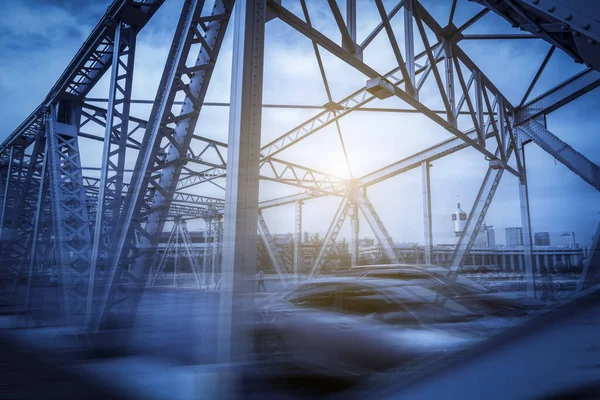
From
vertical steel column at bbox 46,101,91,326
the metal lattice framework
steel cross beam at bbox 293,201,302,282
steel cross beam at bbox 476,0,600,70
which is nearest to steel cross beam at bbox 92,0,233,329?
the metal lattice framework

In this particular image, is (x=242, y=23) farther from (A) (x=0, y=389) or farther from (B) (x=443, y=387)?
(A) (x=0, y=389)

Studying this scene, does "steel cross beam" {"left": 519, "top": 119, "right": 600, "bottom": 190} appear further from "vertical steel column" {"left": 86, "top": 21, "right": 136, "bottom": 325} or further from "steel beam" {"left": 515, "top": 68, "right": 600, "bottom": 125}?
"vertical steel column" {"left": 86, "top": 21, "right": 136, "bottom": 325}

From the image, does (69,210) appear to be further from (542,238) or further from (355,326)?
(542,238)

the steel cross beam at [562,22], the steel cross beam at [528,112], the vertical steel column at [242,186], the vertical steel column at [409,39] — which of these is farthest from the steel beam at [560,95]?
the vertical steel column at [242,186]

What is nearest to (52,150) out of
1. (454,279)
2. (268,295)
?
(268,295)

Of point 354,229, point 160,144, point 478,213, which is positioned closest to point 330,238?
point 354,229

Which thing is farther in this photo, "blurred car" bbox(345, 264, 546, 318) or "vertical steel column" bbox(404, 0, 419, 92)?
"vertical steel column" bbox(404, 0, 419, 92)

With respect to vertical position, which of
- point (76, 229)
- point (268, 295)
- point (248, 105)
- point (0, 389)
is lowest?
point (0, 389)
